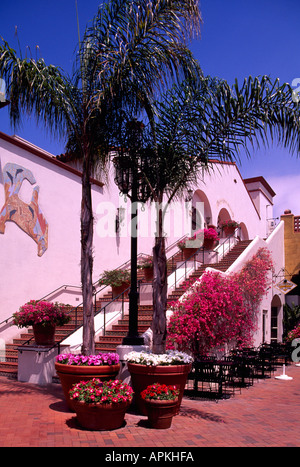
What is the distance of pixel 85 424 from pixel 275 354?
8401mm

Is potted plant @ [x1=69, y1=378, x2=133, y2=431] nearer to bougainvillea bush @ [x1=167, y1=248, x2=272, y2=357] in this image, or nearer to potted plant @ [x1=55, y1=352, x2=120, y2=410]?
potted plant @ [x1=55, y1=352, x2=120, y2=410]

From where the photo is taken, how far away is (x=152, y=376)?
23.1 feet

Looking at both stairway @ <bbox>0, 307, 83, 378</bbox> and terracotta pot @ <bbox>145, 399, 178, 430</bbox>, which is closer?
terracotta pot @ <bbox>145, 399, 178, 430</bbox>

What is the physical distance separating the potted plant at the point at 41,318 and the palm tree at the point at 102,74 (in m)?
2.94

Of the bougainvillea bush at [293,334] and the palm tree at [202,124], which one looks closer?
the palm tree at [202,124]

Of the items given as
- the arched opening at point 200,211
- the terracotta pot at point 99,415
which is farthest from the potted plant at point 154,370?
the arched opening at point 200,211

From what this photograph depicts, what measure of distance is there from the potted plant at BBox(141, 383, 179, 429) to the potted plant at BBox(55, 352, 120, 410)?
2.55 ft

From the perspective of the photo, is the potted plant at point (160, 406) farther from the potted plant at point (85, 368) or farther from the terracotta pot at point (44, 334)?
the terracotta pot at point (44, 334)

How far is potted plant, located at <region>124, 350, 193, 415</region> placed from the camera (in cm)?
702

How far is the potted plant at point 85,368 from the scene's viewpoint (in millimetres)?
6922

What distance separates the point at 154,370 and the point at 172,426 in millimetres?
846

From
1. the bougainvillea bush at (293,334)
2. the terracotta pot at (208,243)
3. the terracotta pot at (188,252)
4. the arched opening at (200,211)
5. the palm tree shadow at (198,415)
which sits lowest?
the palm tree shadow at (198,415)

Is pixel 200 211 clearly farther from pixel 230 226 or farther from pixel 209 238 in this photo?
pixel 209 238

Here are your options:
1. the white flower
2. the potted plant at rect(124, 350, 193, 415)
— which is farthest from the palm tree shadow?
the white flower
